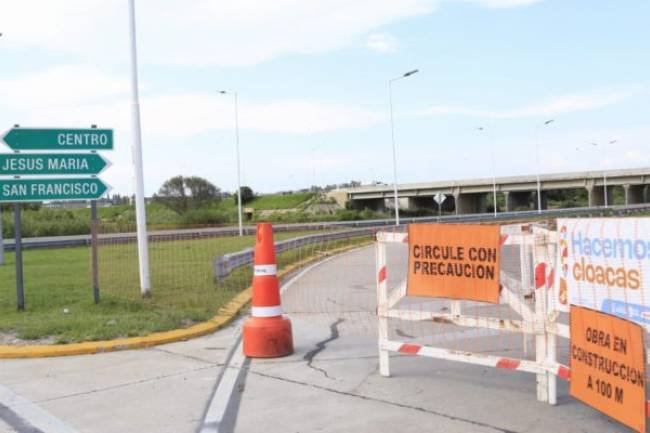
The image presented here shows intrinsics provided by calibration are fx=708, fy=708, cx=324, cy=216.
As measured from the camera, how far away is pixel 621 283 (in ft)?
16.8

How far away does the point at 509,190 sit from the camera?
3499 inches

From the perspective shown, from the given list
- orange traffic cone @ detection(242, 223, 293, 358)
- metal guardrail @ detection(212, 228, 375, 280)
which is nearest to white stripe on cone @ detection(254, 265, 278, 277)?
orange traffic cone @ detection(242, 223, 293, 358)

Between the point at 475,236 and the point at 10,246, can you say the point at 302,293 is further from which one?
the point at 10,246

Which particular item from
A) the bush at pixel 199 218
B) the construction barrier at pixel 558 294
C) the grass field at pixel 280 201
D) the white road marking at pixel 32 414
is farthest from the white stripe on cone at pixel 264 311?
the grass field at pixel 280 201

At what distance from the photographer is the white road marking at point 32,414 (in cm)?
544

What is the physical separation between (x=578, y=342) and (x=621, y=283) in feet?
1.77

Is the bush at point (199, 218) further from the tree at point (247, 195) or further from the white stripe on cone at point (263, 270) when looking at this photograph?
the tree at point (247, 195)

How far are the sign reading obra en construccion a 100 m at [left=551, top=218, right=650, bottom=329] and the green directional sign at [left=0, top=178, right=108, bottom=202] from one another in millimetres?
8056

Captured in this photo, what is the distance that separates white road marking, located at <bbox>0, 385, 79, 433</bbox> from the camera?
5441 mm

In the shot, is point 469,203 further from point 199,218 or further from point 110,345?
point 110,345

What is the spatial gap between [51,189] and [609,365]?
29.8 ft

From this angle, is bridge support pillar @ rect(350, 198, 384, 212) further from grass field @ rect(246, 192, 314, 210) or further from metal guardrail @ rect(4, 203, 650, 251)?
metal guardrail @ rect(4, 203, 650, 251)

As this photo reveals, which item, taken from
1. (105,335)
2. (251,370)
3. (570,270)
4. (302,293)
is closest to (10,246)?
(302,293)

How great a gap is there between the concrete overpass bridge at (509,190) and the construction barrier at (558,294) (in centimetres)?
7417
